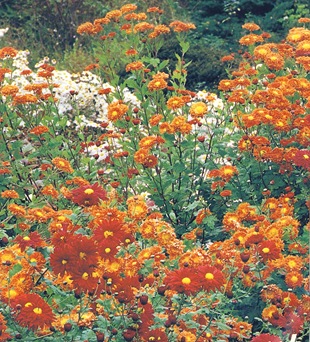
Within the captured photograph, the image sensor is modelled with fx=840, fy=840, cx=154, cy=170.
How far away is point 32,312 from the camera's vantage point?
8.09ft

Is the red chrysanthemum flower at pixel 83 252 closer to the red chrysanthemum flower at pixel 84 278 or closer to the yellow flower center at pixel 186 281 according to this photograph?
the red chrysanthemum flower at pixel 84 278

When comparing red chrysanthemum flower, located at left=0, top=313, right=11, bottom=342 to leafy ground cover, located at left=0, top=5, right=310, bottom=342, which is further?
leafy ground cover, located at left=0, top=5, right=310, bottom=342

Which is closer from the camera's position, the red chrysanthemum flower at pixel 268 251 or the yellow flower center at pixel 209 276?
the yellow flower center at pixel 209 276

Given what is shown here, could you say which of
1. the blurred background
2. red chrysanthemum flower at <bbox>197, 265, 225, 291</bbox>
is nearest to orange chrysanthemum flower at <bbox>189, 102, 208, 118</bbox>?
→ red chrysanthemum flower at <bbox>197, 265, 225, 291</bbox>

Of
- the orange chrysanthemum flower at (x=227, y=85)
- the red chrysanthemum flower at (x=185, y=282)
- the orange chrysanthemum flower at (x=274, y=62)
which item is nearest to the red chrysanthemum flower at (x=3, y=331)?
the red chrysanthemum flower at (x=185, y=282)

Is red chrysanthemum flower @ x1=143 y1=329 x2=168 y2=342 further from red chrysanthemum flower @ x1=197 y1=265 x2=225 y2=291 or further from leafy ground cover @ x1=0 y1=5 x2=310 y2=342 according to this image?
red chrysanthemum flower @ x1=197 y1=265 x2=225 y2=291

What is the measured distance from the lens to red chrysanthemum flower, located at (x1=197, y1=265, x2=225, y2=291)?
2.56 metres

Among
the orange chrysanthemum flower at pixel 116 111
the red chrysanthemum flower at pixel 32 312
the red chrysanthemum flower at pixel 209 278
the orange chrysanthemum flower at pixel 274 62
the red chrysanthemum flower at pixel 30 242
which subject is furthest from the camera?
the orange chrysanthemum flower at pixel 274 62

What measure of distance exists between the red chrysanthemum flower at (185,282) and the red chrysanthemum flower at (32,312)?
1.23 feet

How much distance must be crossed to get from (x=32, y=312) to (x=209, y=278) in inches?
21.4

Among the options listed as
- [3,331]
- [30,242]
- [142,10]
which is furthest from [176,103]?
[142,10]

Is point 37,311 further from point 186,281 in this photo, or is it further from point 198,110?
point 198,110

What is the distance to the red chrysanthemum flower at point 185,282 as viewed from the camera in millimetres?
2508

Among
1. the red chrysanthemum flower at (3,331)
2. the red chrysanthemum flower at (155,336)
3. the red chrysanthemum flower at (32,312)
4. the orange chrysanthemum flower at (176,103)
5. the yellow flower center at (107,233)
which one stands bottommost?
the orange chrysanthemum flower at (176,103)
